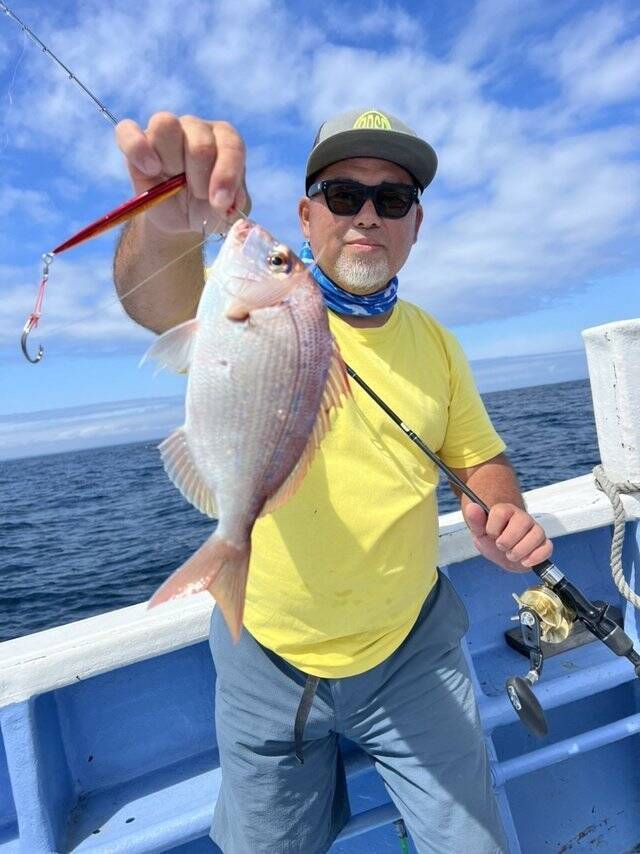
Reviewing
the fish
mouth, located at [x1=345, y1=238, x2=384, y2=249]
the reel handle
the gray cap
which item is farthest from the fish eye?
the reel handle

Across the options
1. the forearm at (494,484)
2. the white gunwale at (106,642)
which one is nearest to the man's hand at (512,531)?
the forearm at (494,484)

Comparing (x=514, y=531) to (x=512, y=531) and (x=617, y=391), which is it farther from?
(x=617, y=391)

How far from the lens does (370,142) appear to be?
229cm

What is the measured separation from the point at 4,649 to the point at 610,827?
124 inches

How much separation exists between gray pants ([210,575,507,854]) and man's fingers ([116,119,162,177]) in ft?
4.96

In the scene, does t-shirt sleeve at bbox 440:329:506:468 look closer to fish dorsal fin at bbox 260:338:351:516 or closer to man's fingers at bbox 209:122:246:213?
fish dorsal fin at bbox 260:338:351:516

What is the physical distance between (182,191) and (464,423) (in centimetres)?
144

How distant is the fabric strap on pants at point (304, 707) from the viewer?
1938mm

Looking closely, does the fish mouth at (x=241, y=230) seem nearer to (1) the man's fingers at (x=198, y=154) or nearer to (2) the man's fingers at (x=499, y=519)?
(1) the man's fingers at (x=198, y=154)

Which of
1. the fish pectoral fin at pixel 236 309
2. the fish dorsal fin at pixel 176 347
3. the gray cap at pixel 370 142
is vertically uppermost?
the gray cap at pixel 370 142

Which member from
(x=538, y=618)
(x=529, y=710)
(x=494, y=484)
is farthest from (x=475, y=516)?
(x=529, y=710)

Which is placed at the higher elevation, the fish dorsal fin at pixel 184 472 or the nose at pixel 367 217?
the nose at pixel 367 217

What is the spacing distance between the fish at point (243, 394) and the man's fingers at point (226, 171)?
92mm

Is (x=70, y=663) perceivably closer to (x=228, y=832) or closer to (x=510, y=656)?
(x=228, y=832)
